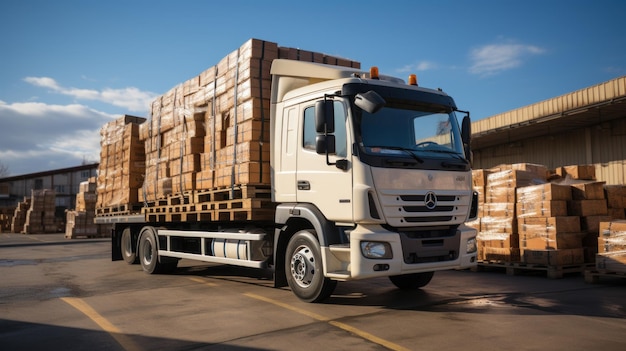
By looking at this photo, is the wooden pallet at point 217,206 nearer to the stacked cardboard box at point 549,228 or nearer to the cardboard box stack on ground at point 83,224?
the stacked cardboard box at point 549,228

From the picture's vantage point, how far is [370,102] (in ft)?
19.3

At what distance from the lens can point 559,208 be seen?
9.42 meters

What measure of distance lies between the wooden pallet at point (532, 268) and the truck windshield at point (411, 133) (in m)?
3.86

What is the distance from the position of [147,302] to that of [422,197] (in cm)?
409

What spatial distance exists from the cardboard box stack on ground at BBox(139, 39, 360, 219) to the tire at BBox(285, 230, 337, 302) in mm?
1234

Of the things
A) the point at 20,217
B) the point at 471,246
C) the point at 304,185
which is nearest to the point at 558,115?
the point at 471,246

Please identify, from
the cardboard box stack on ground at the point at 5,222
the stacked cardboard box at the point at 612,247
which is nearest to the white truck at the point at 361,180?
the stacked cardboard box at the point at 612,247

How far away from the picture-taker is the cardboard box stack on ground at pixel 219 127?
25.3ft

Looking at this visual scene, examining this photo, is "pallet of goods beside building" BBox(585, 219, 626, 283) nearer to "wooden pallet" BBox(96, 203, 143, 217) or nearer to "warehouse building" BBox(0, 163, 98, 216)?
"wooden pallet" BBox(96, 203, 143, 217)

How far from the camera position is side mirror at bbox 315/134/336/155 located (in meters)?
6.08

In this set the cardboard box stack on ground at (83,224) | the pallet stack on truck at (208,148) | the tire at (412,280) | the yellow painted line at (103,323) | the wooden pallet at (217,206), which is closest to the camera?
the yellow painted line at (103,323)

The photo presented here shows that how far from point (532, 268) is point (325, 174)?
5.28 m

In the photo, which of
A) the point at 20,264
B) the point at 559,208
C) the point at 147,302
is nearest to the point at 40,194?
the point at 20,264

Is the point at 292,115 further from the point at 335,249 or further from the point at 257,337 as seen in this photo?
the point at 257,337
